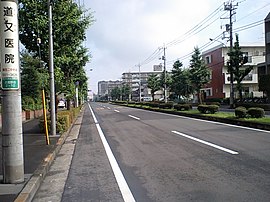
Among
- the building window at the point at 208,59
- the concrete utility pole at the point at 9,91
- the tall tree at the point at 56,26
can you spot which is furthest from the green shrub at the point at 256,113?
the building window at the point at 208,59

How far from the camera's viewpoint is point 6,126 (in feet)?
20.4

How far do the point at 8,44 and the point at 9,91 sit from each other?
904 mm

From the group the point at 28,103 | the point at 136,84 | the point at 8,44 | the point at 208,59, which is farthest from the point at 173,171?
the point at 136,84

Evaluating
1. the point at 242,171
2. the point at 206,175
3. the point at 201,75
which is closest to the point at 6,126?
the point at 206,175

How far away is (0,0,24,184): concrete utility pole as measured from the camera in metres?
6.18

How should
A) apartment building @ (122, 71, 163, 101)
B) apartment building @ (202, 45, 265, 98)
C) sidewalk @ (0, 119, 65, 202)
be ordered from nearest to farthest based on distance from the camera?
sidewalk @ (0, 119, 65, 202) < apartment building @ (202, 45, 265, 98) < apartment building @ (122, 71, 163, 101)

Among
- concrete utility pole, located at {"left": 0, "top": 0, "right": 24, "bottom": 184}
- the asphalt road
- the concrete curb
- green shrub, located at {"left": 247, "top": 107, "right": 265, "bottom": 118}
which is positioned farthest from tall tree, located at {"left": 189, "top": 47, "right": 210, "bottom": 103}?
concrete utility pole, located at {"left": 0, "top": 0, "right": 24, "bottom": 184}

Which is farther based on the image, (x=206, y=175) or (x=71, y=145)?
(x=71, y=145)

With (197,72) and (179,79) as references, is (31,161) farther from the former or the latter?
(179,79)

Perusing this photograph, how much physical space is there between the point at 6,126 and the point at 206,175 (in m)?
4.24

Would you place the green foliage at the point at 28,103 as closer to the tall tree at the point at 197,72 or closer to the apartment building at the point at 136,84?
the tall tree at the point at 197,72

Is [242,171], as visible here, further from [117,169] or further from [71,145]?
[71,145]

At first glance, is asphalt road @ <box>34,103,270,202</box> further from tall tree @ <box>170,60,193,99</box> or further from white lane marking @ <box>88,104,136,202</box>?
tall tree @ <box>170,60,193,99</box>

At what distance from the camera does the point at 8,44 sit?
245 inches
